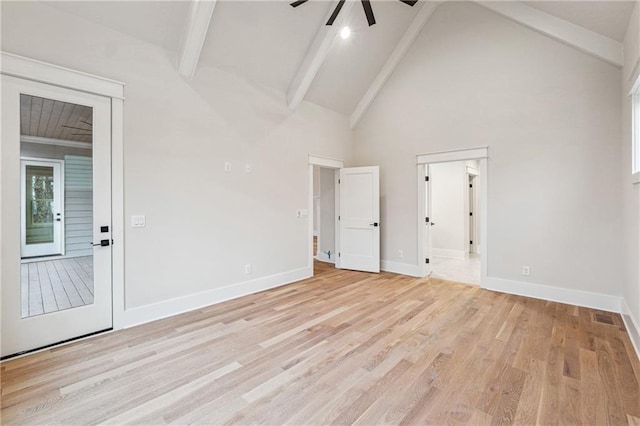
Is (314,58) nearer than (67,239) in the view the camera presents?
No

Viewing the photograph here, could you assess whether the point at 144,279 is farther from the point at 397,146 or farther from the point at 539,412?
the point at 397,146

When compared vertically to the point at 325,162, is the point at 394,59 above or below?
above

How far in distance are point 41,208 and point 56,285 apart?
77cm

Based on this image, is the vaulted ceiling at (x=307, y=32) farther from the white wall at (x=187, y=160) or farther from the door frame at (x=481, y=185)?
the door frame at (x=481, y=185)

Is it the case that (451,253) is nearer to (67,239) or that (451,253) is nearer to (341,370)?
(341,370)

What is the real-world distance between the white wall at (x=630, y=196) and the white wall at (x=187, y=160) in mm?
4124

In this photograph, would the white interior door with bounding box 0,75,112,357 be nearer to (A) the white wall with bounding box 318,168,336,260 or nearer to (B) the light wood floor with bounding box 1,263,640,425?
(B) the light wood floor with bounding box 1,263,640,425

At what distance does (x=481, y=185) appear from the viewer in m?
4.63

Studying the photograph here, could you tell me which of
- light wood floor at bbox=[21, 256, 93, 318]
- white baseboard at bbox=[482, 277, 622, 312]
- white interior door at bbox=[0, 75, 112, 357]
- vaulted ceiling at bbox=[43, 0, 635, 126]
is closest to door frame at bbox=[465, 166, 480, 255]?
white baseboard at bbox=[482, 277, 622, 312]

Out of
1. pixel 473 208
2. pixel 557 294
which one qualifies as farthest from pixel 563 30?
pixel 473 208

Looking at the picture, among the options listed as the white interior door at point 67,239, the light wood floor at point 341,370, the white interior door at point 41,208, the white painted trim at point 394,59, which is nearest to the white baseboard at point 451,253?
the light wood floor at point 341,370

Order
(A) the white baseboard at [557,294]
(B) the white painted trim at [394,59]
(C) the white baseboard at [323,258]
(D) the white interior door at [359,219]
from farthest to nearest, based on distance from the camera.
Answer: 1. (C) the white baseboard at [323,258]
2. (D) the white interior door at [359,219]
3. (B) the white painted trim at [394,59]
4. (A) the white baseboard at [557,294]

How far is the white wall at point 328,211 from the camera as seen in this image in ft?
21.7

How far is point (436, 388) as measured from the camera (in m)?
2.10
